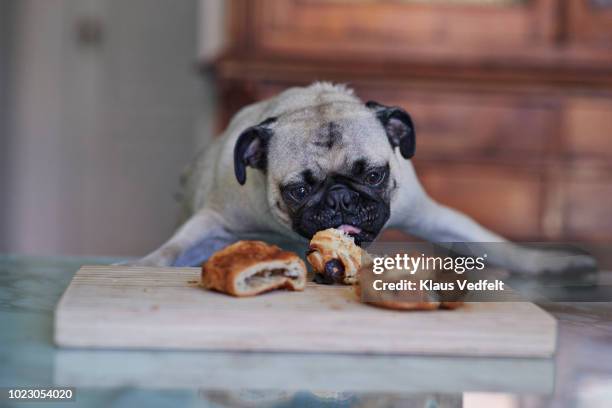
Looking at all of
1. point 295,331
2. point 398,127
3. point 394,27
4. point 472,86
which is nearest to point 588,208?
point 472,86

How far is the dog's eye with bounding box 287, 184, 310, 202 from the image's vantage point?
1726 millimetres

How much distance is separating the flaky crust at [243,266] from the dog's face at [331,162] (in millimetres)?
530

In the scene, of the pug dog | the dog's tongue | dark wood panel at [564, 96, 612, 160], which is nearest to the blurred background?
dark wood panel at [564, 96, 612, 160]

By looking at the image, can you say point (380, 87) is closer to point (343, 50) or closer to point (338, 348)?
point (343, 50)

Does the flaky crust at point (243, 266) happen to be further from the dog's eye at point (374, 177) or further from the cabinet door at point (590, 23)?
the cabinet door at point (590, 23)

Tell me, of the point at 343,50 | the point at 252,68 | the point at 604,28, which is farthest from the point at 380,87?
the point at 604,28

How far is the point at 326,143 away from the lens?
173cm

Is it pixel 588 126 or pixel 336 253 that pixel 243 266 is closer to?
pixel 336 253

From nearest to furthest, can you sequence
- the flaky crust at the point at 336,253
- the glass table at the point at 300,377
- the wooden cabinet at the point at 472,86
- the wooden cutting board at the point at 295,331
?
the glass table at the point at 300,377
the wooden cutting board at the point at 295,331
the flaky crust at the point at 336,253
the wooden cabinet at the point at 472,86

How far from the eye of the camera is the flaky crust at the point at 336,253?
1173 mm

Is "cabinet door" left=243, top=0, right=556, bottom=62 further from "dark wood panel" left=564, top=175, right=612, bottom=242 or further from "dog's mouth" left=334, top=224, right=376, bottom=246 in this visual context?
"dog's mouth" left=334, top=224, right=376, bottom=246

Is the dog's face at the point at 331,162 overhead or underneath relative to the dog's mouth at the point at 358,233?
overhead

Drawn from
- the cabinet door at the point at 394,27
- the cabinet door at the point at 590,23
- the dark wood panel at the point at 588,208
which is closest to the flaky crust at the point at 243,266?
the cabinet door at the point at 394,27

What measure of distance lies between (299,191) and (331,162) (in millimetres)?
85
